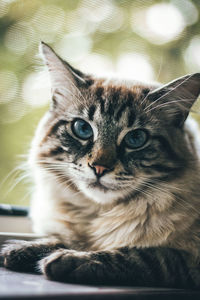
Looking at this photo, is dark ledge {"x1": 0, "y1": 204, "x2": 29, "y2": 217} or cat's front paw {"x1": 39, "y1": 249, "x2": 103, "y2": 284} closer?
cat's front paw {"x1": 39, "y1": 249, "x2": 103, "y2": 284}

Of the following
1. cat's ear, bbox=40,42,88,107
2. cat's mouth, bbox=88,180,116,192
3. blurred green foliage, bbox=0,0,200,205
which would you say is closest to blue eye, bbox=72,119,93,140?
cat's ear, bbox=40,42,88,107

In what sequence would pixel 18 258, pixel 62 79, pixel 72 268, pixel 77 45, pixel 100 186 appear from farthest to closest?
pixel 77 45 < pixel 62 79 < pixel 100 186 < pixel 18 258 < pixel 72 268

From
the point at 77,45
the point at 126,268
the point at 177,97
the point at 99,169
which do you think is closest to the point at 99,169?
the point at 99,169

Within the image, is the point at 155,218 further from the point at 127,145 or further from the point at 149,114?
the point at 149,114

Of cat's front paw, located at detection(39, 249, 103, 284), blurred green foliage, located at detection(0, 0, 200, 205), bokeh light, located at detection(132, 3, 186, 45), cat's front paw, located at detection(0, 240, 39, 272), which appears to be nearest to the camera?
cat's front paw, located at detection(39, 249, 103, 284)

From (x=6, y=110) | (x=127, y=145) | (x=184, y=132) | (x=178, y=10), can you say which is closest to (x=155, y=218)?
(x=127, y=145)

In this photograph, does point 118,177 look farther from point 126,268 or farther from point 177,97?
point 177,97

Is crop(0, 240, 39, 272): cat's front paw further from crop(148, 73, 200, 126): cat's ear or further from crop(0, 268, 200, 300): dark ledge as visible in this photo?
crop(148, 73, 200, 126): cat's ear
